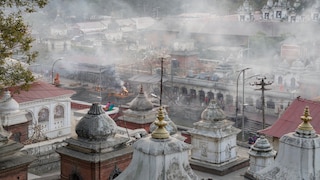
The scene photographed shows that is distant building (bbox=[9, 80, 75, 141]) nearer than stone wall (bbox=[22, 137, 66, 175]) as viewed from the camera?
No

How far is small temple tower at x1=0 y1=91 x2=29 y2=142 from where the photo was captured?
14.5 m

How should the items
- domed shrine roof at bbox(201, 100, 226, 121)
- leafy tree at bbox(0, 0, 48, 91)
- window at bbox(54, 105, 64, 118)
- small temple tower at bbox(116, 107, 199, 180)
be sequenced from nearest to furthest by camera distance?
small temple tower at bbox(116, 107, 199, 180)
leafy tree at bbox(0, 0, 48, 91)
domed shrine roof at bbox(201, 100, 226, 121)
window at bbox(54, 105, 64, 118)

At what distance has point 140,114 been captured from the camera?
17203 millimetres

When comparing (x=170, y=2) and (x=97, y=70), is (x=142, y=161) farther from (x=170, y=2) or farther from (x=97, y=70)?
(x=170, y=2)

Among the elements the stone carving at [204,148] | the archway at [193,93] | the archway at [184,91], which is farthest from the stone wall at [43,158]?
the archway at [184,91]

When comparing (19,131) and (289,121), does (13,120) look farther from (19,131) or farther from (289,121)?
(289,121)

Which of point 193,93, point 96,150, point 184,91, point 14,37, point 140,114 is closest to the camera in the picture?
point 14,37

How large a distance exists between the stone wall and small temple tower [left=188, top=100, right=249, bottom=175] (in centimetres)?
361

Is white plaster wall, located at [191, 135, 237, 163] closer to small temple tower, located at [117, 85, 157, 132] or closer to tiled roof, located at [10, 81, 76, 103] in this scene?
small temple tower, located at [117, 85, 157, 132]

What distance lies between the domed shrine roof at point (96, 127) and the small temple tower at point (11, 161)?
38.9 inches

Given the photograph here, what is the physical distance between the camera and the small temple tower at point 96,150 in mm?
10281

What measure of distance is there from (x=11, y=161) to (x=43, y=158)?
393cm

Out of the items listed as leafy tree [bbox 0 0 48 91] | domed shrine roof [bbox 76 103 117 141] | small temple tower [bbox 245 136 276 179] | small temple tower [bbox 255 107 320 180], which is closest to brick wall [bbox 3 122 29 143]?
domed shrine roof [bbox 76 103 117 141]

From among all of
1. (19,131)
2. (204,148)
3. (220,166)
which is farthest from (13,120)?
(220,166)
